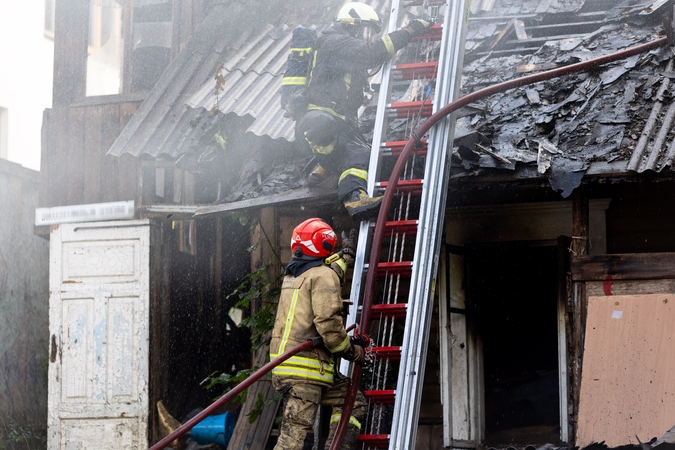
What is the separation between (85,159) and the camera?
896 centimetres

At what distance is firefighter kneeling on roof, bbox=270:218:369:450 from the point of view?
4805 millimetres

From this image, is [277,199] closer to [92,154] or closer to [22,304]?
[92,154]

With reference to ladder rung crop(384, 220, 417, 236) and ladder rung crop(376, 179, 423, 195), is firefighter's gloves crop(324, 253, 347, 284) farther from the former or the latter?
ladder rung crop(376, 179, 423, 195)

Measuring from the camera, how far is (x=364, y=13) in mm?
6199

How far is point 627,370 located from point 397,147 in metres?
2.12

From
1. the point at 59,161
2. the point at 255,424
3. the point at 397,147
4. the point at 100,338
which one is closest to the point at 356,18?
the point at 397,147

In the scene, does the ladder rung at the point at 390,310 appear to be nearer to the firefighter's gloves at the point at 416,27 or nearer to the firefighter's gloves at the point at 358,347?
the firefighter's gloves at the point at 358,347

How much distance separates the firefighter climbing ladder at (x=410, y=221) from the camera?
5.14 meters

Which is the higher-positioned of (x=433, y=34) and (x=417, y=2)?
(x=417, y=2)

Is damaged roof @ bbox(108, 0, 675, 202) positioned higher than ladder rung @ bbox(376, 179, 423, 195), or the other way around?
damaged roof @ bbox(108, 0, 675, 202)

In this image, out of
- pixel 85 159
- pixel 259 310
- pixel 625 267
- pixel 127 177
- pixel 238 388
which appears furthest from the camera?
pixel 85 159

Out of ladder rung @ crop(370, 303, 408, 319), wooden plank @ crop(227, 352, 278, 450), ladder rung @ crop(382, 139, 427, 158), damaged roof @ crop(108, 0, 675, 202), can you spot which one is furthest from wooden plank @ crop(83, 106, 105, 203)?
ladder rung @ crop(370, 303, 408, 319)

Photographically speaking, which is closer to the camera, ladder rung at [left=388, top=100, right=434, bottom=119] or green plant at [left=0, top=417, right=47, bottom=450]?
ladder rung at [left=388, top=100, right=434, bottom=119]

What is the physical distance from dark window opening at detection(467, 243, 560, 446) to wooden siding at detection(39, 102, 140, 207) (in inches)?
145
